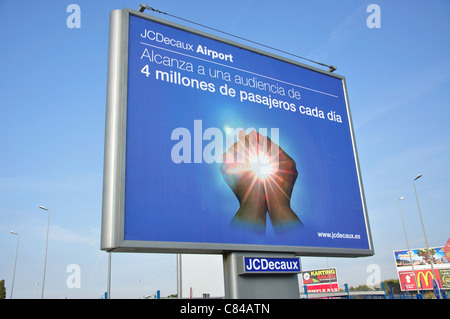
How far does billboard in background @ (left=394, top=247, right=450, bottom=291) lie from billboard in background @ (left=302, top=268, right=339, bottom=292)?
27.9ft

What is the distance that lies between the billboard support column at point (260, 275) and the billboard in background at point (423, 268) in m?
42.2

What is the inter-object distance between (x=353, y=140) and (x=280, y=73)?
7.42 feet

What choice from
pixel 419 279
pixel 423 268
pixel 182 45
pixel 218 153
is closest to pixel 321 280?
pixel 419 279

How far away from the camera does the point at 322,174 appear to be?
7656mm

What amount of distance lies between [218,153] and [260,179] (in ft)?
3.05

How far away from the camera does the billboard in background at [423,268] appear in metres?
42.9

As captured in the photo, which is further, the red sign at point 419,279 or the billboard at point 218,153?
the red sign at point 419,279

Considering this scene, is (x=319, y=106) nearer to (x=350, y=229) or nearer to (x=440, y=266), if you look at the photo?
(x=350, y=229)

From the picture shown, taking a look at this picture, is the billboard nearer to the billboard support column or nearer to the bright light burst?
the bright light burst

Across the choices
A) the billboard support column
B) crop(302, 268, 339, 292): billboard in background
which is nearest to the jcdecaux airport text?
the billboard support column

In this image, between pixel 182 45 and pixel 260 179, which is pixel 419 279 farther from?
pixel 182 45

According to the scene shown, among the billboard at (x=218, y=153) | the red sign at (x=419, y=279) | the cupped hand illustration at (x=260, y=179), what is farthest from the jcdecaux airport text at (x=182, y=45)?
the red sign at (x=419, y=279)

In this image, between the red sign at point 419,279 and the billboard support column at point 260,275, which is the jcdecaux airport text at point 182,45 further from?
the red sign at point 419,279
